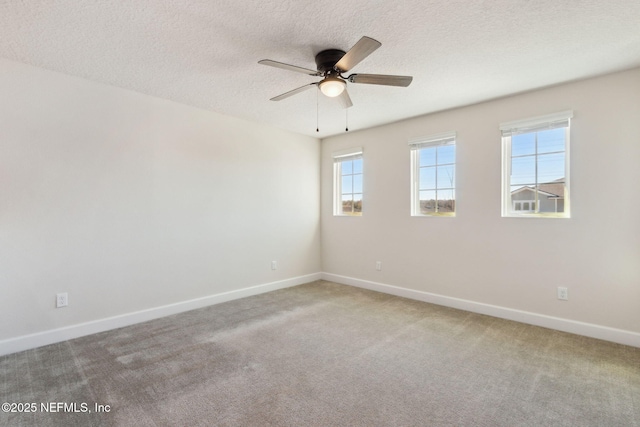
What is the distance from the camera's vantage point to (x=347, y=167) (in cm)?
502

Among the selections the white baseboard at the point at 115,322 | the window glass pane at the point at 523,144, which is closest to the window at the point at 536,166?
the window glass pane at the point at 523,144

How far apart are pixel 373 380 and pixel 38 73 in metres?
3.77

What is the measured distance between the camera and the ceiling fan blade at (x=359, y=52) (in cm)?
180

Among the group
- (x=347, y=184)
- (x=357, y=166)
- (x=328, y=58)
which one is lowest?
(x=347, y=184)

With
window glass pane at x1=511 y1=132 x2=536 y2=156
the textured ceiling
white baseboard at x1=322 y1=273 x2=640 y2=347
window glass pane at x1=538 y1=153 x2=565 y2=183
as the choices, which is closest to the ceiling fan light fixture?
the textured ceiling

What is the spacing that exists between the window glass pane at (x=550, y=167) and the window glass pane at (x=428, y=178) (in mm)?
1144

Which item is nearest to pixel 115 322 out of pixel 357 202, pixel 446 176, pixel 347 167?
pixel 357 202

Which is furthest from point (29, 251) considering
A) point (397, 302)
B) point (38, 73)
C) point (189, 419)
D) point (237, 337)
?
point (397, 302)

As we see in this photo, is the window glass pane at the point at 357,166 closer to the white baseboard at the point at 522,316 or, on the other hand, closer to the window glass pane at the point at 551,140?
the white baseboard at the point at 522,316

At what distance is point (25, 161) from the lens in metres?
2.61

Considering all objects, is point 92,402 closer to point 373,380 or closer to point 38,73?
point 373,380

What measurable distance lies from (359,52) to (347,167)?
3.09 metres

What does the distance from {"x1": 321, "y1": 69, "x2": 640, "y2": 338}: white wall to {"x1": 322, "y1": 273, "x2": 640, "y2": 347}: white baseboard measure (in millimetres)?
45

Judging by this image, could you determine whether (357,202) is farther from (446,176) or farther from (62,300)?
(62,300)
